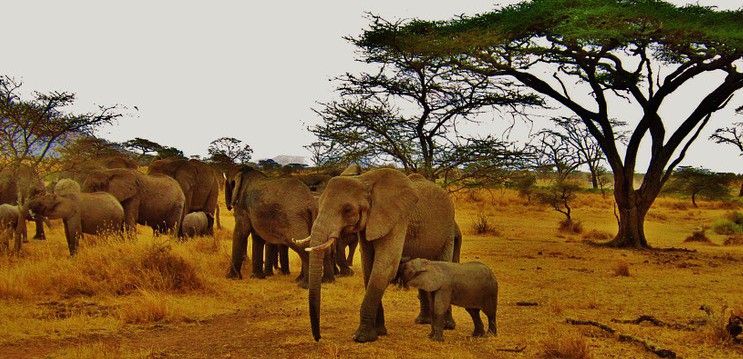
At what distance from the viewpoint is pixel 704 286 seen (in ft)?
40.7

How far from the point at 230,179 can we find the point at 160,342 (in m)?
5.35

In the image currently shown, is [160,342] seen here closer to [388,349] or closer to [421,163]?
[388,349]

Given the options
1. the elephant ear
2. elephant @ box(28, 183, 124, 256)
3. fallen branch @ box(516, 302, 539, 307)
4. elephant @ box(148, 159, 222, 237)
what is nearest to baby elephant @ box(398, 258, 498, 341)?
the elephant ear

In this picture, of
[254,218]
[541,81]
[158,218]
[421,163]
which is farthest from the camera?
[541,81]

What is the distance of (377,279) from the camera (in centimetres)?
685

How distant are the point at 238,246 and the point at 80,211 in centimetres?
313

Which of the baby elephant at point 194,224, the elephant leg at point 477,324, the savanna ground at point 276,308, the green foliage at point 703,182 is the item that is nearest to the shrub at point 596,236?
the savanna ground at point 276,308

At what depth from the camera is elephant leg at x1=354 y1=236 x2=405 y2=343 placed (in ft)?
22.5

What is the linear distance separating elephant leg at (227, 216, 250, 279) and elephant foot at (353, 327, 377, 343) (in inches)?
188

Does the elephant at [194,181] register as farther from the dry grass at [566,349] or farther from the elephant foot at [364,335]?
the dry grass at [566,349]

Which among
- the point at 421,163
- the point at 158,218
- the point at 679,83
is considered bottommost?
the point at 158,218

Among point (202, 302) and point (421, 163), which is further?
point (421, 163)

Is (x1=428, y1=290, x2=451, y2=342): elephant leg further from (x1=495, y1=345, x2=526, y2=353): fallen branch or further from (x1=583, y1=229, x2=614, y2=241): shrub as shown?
(x1=583, y1=229, x2=614, y2=241): shrub

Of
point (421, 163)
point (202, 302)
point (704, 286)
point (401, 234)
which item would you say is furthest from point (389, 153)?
point (401, 234)
